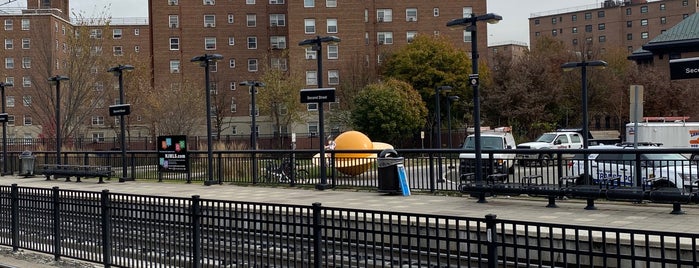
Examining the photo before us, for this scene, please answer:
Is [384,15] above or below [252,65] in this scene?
above

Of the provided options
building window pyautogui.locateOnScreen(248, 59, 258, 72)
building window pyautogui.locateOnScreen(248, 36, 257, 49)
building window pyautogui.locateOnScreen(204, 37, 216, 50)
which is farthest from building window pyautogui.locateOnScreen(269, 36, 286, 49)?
building window pyautogui.locateOnScreen(204, 37, 216, 50)

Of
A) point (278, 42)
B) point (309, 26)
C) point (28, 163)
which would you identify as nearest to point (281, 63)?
point (278, 42)

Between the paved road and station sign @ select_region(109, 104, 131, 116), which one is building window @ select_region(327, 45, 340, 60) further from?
the paved road

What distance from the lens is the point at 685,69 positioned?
10.3 m

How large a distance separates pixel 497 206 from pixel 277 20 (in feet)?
194

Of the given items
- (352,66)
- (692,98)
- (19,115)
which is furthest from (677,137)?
(19,115)

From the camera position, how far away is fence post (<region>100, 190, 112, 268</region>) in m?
10.5

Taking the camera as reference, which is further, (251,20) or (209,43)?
(251,20)

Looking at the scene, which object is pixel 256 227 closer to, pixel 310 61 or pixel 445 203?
pixel 445 203

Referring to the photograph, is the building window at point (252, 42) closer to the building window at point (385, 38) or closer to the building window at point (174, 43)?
the building window at point (174, 43)

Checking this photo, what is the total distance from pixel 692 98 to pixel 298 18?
33.1 m

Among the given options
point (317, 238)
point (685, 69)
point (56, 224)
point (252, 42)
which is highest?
point (252, 42)

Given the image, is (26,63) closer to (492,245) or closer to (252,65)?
(252,65)

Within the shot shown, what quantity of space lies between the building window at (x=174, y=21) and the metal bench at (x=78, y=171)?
4284 cm
